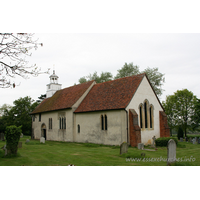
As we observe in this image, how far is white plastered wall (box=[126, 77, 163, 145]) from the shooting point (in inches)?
888

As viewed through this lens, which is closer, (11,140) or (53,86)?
(11,140)

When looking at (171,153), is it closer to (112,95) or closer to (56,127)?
(112,95)

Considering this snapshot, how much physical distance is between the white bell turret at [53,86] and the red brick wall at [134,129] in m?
22.7

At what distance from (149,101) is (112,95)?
4.85 metres

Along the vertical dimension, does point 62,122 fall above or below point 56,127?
above

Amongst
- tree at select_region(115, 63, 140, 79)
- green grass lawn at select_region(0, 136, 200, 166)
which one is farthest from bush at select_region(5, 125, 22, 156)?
tree at select_region(115, 63, 140, 79)

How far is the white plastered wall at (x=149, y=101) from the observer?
888 inches

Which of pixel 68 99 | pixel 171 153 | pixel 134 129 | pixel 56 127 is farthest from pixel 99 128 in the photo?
pixel 171 153

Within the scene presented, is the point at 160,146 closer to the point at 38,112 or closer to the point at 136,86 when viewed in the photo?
the point at 136,86

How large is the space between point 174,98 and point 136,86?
2402cm

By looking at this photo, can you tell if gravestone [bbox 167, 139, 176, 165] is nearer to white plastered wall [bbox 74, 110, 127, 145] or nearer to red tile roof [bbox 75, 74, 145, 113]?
red tile roof [bbox 75, 74, 145, 113]

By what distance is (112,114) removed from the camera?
22.4 meters

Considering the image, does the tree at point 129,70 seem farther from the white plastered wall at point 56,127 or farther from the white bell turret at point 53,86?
the white plastered wall at point 56,127

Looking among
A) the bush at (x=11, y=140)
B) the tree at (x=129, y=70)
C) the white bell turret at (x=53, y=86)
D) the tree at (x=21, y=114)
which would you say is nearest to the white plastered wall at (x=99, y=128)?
the bush at (x=11, y=140)
